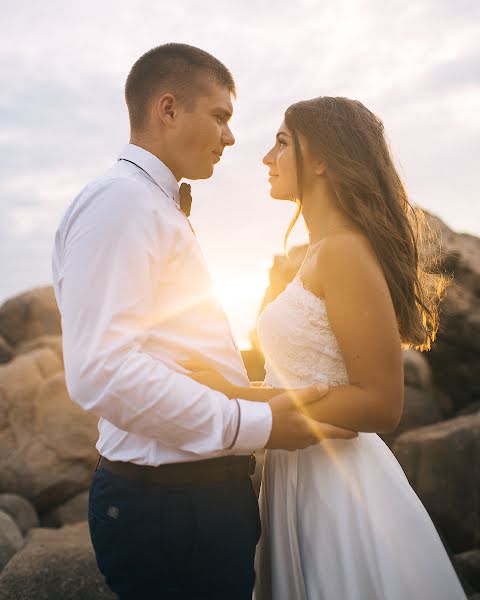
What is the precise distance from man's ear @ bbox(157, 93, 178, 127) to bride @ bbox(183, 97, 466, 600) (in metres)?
0.65

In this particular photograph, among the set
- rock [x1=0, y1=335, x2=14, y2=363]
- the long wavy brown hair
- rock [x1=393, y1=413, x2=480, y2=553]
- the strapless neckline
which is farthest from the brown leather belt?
rock [x1=0, y1=335, x2=14, y2=363]

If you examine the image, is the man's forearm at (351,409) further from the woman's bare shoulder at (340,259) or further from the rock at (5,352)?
the rock at (5,352)

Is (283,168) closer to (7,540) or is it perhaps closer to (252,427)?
(252,427)

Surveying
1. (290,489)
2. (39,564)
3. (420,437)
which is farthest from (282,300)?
(420,437)

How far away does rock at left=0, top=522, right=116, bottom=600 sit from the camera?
4.04m

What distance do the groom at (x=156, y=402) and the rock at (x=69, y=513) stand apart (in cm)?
487

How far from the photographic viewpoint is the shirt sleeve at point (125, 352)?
1.93m

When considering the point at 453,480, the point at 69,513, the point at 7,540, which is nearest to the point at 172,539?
Result: the point at 453,480

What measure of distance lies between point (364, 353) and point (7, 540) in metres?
4.19

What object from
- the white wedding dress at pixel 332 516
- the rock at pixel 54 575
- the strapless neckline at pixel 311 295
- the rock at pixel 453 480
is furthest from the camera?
the rock at pixel 453 480

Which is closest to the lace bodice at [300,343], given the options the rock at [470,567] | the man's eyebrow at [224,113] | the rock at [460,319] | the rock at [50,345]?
the man's eyebrow at [224,113]

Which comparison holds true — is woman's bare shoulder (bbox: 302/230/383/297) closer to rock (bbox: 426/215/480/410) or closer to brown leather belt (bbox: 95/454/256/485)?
brown leather belt (bbox: 95/454/256/485)

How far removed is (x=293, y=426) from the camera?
7.07 ft

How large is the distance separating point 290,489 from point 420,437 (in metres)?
3.03
